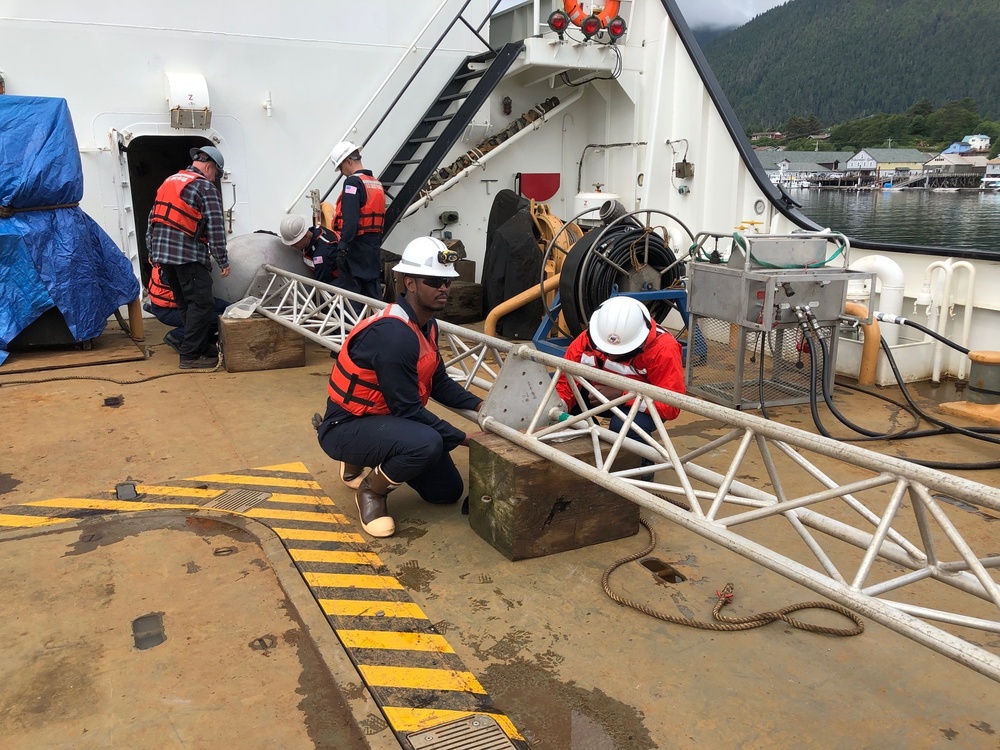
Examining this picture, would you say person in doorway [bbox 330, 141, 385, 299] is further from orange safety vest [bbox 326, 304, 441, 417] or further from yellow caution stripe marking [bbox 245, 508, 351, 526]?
yellow caution stripe marking [bbox 245, 508, 351, 526]

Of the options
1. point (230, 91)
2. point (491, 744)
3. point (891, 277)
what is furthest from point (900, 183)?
point (491, 744)

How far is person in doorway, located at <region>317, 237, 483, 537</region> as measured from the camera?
3.50 meters

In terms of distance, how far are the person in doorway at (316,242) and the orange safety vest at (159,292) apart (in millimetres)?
1194

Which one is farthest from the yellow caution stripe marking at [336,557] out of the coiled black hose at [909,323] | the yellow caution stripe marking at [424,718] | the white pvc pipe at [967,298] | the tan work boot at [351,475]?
the white pvc pipe at [967,298]

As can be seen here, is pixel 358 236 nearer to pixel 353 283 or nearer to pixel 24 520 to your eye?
pixel 353 283

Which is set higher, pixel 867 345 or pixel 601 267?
pixel 601 267

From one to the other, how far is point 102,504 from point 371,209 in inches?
152

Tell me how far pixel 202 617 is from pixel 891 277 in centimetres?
608

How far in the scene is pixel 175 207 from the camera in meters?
6.40

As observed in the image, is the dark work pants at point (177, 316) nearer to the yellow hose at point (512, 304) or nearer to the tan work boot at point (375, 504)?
the yellow hose at point (512, 304)

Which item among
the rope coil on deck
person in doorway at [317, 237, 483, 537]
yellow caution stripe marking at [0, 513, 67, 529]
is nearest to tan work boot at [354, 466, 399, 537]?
person in doorway at [317, 237, 483, 537]

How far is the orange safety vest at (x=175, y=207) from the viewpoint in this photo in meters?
6.40

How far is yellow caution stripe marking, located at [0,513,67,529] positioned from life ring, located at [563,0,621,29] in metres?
7.56

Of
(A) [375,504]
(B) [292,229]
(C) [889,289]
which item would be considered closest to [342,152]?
(B) [292,229]
